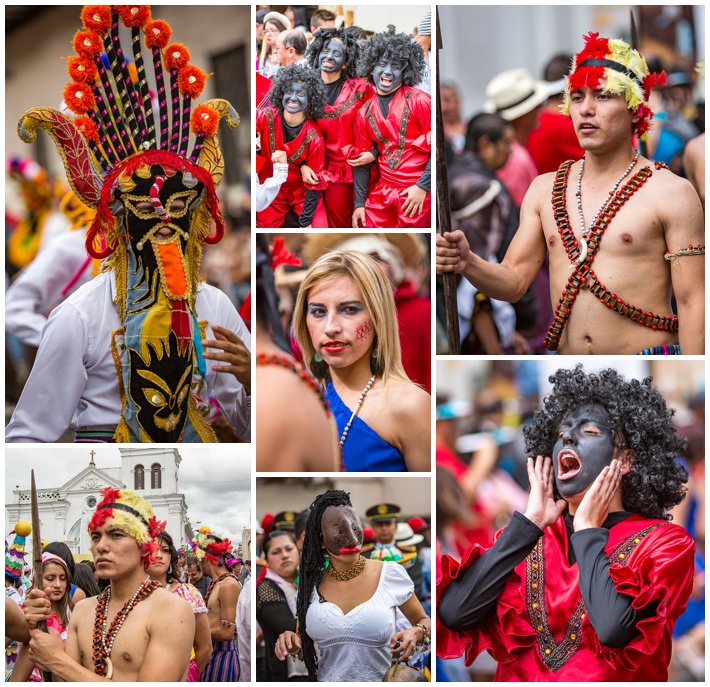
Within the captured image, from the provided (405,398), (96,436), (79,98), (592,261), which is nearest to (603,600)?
(405,398)

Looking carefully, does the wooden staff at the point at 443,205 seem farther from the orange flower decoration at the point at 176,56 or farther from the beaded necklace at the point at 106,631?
the beaded necklace at the point at 106,631

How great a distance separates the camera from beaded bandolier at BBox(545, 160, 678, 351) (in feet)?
15.8

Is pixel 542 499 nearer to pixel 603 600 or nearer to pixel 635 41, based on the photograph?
pixel 603 600

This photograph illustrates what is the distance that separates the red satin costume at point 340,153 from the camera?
5047 mm

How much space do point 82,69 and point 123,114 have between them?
0.22 meters

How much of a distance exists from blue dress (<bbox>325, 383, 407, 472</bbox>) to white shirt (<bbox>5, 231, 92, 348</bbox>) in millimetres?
1078

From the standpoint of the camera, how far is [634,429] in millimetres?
4770

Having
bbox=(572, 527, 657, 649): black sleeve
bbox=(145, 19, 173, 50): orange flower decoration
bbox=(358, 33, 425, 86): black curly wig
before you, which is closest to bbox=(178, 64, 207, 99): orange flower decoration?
bbox=(145, 19, 173, 50): orange flower decoration

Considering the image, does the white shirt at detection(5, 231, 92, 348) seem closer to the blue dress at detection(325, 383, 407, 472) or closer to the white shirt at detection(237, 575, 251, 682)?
the blue dress at detection(325, 383, 407, 472)

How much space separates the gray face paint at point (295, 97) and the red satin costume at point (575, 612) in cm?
179

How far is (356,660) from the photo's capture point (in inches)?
196

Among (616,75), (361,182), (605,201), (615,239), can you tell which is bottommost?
(615,239)

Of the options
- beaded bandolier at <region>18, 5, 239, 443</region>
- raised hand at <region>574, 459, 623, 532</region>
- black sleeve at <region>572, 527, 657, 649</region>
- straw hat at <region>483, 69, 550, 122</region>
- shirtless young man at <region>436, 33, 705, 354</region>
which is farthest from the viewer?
straw hat at <region>483, 69, 550, 122</region>

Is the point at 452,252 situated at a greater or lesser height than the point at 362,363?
greater
